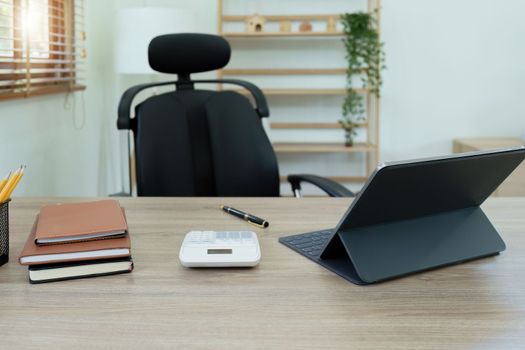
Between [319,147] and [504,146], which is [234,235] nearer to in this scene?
[319,147]

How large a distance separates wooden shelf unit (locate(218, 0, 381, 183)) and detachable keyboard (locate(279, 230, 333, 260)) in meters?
2.38

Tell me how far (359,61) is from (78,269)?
3035 millimetres

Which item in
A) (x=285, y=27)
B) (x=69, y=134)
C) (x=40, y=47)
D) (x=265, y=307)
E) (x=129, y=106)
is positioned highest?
(x=285, y=27)

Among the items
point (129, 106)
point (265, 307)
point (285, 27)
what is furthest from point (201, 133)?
point (285, 27)

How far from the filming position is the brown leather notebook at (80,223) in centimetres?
102

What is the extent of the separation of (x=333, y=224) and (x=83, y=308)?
0.64 m

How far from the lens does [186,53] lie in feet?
6.46

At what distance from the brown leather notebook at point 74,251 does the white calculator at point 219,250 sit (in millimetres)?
113

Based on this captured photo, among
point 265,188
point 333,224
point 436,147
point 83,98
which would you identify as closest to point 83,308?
point 333,224

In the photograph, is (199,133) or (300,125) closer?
(199,133)

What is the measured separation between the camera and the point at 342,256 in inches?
42.7

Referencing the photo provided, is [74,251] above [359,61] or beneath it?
beneath

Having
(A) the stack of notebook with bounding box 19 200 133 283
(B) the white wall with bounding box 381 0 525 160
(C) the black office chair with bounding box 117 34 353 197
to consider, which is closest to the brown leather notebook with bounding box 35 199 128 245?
(A) the stack of notebook with bounding box 19 200 133 283

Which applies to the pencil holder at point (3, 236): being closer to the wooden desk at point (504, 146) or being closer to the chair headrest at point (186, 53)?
the chair headrest at point (186, 53)
